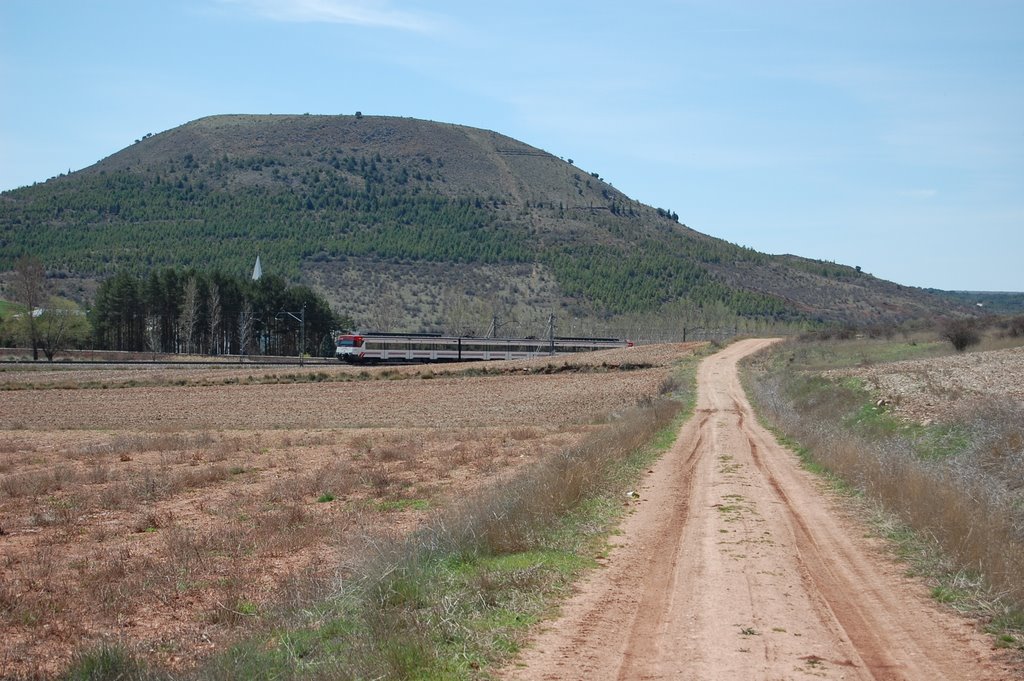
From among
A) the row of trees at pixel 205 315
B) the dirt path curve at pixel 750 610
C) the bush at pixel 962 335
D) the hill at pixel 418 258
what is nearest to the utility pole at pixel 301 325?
the row of trees at pixel 205 315

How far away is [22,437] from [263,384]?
2709 cm

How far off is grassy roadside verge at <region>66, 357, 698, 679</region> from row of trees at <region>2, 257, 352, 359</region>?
3550 inches

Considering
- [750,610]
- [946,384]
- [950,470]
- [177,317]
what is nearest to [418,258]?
[177,317]

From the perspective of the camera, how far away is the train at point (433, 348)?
3359 inches

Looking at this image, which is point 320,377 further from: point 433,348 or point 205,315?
point 205,315

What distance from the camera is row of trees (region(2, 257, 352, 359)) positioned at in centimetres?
9456

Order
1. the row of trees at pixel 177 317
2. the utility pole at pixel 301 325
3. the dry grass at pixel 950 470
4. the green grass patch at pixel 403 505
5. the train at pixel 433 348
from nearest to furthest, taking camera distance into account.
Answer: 1. the dry grass at pixel 950 470
2. the green grass patch at pixel 403 505
3. the utility pole at pixel 301 325
4. the train at pixel 433 348
5. the row of trees at pixel 177 317

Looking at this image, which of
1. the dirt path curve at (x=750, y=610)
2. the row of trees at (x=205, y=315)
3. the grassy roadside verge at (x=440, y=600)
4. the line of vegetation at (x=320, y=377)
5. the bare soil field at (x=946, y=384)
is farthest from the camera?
the row of trees at (x=205, y=315)

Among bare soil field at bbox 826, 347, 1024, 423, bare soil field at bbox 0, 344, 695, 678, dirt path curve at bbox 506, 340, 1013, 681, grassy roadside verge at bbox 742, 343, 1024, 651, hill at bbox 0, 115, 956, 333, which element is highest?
hill at bbox 0, 115, 956, 333

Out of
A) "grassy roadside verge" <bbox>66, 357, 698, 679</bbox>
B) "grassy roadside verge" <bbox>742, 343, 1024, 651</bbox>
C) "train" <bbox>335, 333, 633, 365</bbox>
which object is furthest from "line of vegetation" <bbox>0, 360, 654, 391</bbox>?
"grassy roadside verge" <bbox>66, 357, 698, 679</bbox>

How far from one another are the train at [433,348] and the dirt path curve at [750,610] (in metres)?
71.5

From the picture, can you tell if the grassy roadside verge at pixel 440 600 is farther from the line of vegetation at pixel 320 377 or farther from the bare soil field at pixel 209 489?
the line of vegetation at pixel 320 377

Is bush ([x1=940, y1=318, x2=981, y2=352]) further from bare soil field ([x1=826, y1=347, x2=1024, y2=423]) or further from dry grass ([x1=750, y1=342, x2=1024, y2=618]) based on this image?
dry grass ([x1=750, y1=342, x2=1024, y2=618])

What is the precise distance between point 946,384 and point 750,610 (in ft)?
76.5
